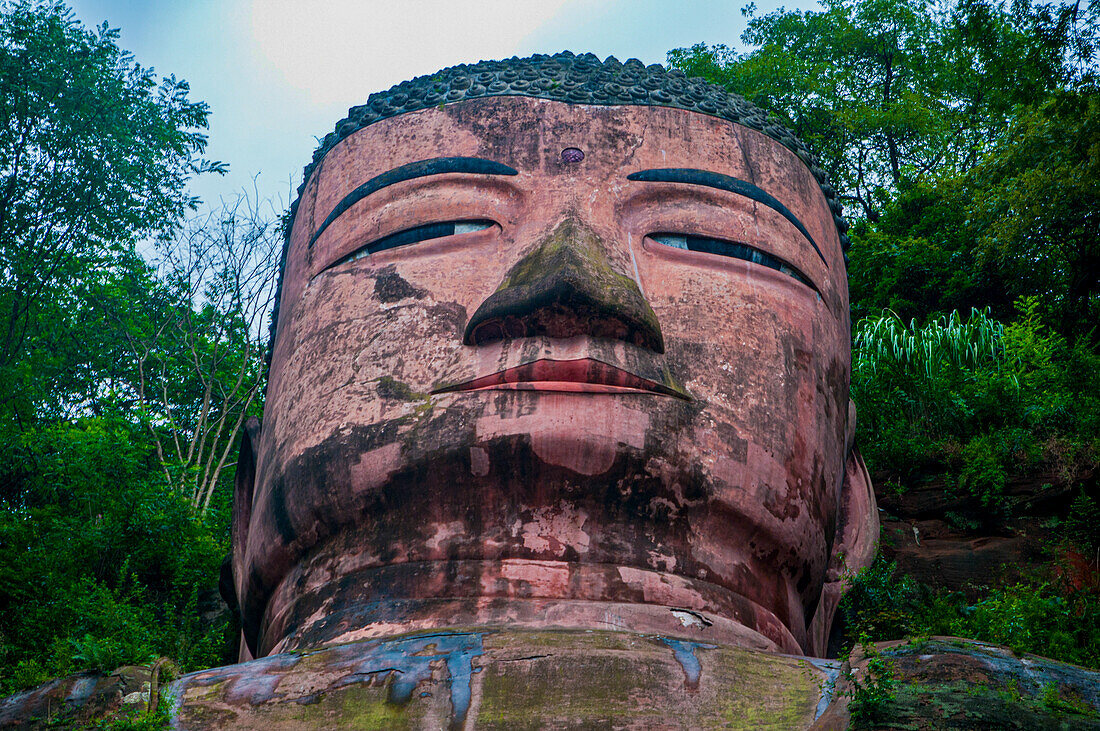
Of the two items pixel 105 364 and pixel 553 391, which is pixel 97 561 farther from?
pixel 105 364

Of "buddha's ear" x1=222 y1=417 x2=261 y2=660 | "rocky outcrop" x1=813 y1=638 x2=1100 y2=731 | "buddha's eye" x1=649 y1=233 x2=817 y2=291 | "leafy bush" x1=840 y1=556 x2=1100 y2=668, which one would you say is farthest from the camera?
"buddha's ear" x1=222 y1=417 x2=261 y2=660

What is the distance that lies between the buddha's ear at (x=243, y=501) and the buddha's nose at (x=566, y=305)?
1706 millimetres

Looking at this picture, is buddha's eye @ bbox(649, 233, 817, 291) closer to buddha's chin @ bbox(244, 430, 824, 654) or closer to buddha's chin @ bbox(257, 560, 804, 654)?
buddha's chin @ bbox(244, 430, 824, 654)

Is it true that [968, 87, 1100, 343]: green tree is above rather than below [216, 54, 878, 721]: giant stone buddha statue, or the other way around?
above

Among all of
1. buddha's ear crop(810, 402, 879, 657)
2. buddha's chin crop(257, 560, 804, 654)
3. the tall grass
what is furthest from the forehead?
the tall grass

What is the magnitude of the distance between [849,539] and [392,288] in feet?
8.59

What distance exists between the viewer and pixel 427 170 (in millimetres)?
5730

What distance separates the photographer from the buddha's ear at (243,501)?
5.96 meters

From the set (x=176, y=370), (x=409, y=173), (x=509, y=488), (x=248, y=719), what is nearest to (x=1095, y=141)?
(x=409, y=173)

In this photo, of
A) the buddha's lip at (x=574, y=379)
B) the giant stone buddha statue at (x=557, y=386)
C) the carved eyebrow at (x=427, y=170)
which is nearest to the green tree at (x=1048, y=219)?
the giant stone buddha statue at (x=557, y=386)

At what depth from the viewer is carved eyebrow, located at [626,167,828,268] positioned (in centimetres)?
569

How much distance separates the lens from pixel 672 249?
18.0 feet

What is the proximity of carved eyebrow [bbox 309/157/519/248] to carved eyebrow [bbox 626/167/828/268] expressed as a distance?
2.11 ft

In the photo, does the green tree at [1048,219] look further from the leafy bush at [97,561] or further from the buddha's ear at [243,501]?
the leafy bush at [97,561]
